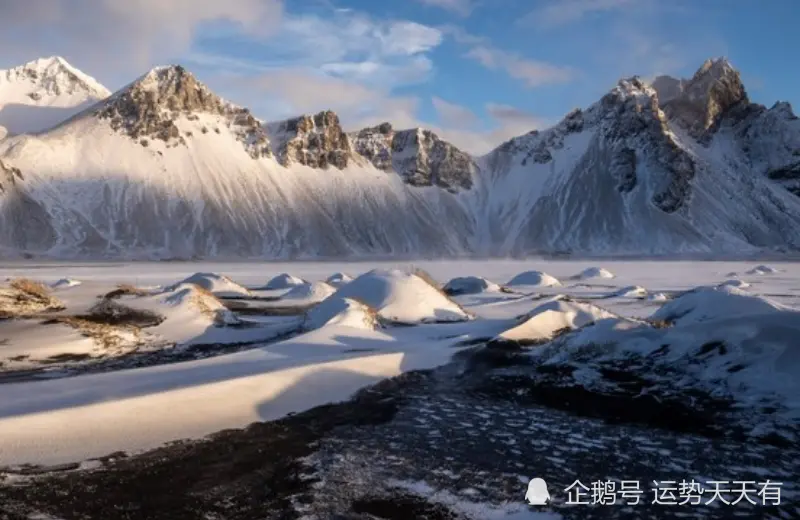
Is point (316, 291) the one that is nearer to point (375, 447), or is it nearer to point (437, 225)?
point (375, 447)

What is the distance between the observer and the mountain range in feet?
421

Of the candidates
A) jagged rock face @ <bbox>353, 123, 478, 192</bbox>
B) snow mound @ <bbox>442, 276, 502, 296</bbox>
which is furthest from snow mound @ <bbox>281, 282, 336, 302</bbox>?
jagged rock face @ <bbox>353, 123, 478, 192</bbox>

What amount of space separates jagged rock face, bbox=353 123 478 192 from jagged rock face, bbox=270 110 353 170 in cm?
1011

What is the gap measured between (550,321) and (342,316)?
266 inches

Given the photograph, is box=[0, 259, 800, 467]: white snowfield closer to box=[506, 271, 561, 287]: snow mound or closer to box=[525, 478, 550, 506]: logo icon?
box=[525, 478, 550, 506]: logo icon

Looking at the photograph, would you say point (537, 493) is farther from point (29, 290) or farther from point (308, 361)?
point (29, 290)

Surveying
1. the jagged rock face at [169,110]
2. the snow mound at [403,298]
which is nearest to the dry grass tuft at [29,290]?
the snow mound at [403,298]

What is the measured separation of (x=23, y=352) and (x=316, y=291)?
21.0m

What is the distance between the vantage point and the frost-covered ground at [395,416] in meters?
7.05

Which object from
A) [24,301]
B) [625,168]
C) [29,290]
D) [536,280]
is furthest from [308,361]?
[625,168]

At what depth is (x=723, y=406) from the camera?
11320 millimetres

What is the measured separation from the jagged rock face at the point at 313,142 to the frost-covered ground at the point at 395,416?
494ft

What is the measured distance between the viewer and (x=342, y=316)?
1980 centimetres

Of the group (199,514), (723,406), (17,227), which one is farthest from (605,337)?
(17,227)
